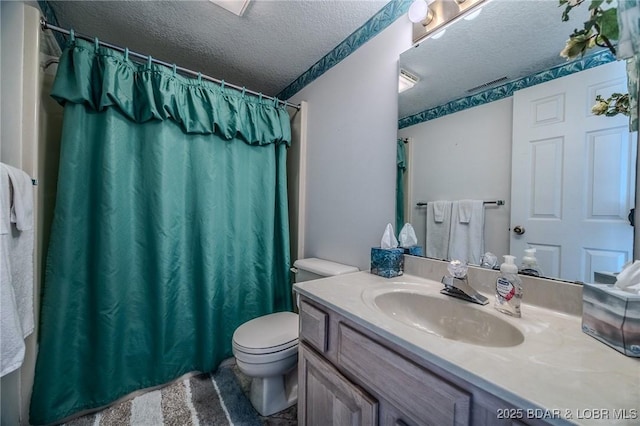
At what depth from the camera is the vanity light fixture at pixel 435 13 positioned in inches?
38.4

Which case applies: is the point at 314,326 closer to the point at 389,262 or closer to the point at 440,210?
the point at 389,262

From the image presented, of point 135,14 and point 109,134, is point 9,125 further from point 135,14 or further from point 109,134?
point 135,14

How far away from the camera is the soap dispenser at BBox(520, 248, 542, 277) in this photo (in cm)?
79

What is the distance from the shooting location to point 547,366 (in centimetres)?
47

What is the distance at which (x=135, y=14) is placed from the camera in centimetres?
126

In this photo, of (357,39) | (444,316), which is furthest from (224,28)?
(444,316)

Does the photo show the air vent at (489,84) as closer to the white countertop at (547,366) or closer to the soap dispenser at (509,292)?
the soap dispenser at (509,292)

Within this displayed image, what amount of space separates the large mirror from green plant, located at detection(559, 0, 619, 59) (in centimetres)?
2

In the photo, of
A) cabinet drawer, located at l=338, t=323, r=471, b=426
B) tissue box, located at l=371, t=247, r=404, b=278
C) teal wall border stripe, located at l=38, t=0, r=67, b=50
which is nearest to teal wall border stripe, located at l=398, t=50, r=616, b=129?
tissue box, located at l=371, t=247, r=404, b=278

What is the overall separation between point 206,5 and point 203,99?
0.47 meters

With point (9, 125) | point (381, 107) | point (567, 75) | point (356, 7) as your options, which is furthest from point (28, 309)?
point (567, 75)

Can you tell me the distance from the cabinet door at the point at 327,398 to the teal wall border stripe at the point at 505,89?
111 cm

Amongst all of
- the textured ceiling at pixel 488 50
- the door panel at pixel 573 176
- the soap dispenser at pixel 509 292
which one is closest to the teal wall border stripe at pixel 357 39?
the textured ceiling at pixel 488 50

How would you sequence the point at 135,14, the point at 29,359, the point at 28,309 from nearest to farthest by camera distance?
1. the point at 28,309
2. the point at 29,359
3. the point at 135,14
